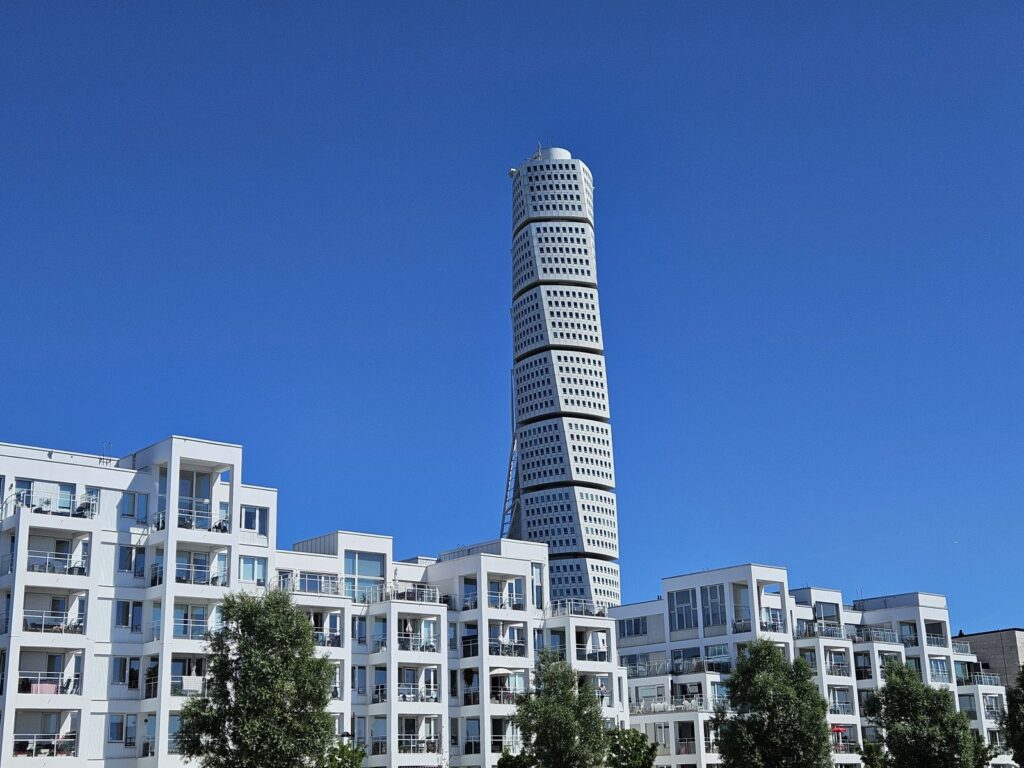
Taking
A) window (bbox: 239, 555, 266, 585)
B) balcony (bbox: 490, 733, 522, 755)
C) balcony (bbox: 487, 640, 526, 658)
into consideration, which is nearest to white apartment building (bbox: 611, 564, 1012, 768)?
balcony (bbox: 487, 640, 526, 658)

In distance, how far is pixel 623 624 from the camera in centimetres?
11219

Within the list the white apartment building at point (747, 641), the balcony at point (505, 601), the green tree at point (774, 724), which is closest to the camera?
the green tree at point (774, 724)

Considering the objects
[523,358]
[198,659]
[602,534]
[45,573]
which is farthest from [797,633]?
[523,358]

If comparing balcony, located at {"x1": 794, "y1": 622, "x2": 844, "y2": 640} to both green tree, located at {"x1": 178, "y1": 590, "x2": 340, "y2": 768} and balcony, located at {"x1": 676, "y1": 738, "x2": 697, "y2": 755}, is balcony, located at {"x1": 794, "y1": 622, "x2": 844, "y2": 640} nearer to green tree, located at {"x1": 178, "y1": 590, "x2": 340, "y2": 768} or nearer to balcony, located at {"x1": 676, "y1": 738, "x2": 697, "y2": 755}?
balcony, located at {"x1": 676, "y1": 738, "x2": 697, "y2": 755}

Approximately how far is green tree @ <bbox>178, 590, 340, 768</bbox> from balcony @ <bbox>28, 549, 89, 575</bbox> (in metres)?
12.9

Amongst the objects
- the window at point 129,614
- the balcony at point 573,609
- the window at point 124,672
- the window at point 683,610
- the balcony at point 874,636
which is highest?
the window at point 683,610

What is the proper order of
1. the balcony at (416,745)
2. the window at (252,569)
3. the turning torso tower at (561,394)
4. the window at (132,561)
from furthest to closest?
the turning torso tower at (561,394) < the balcony at (416,745) < the window at (252,569) < the window at (132,561)

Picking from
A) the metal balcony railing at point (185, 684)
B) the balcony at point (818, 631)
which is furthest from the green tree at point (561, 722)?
the balcony at point (818, 631)

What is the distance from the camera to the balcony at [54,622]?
6500cm

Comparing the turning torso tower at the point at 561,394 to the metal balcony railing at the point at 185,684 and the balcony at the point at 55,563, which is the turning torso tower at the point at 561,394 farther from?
the balcony at the point at 55,563

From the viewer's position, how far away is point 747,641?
92.4 metres

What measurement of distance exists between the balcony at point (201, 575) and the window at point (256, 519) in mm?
5489

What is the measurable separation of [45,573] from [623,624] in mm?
58045

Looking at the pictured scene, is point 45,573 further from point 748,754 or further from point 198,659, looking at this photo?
point 748,754
